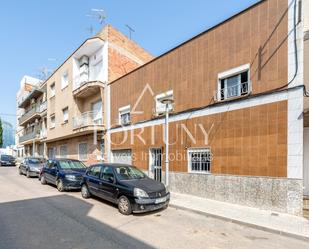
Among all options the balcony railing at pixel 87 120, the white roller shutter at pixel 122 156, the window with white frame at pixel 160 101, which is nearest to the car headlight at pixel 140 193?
the window with white frame at pixel 160 101

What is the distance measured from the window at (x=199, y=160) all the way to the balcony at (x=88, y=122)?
7844 mm

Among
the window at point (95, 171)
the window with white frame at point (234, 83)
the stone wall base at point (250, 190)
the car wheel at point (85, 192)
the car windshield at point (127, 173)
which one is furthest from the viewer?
the car wheel at point (85, 192)

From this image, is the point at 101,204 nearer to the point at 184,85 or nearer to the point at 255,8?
the point at 184,85

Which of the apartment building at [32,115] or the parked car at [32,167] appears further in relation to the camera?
the apartment building at [32,115]

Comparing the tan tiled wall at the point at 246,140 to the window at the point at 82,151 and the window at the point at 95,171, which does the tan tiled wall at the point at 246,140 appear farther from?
the window at the point at 82,151

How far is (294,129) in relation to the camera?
6770mm

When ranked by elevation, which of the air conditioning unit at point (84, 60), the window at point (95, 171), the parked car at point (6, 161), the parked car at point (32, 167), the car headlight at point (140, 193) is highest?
the air conditioning unit at point (84, 60)

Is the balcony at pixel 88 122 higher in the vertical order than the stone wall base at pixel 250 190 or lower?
higher

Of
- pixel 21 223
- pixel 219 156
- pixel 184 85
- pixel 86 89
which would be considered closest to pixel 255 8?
pixel 184 85

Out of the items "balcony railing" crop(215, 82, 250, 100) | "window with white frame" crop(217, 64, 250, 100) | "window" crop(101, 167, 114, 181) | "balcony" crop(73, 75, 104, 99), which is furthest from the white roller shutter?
"window with white frame" crop(217, 64, 250, 100)

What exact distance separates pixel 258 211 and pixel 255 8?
6752 millimetres

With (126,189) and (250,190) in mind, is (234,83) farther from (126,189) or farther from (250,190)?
(126,189)

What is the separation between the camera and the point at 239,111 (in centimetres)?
820

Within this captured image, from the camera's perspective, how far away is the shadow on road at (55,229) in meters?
4.68
